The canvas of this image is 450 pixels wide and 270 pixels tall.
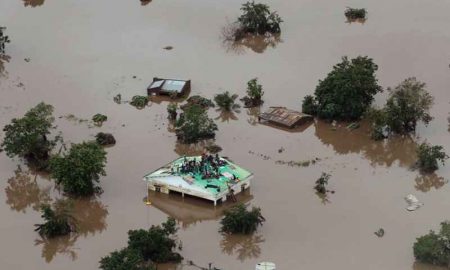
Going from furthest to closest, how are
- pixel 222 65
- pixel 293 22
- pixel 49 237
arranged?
pixel 293 22, pixel 222 65, pixel 49 237

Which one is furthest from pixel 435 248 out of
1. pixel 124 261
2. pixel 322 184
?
pixel 124 261

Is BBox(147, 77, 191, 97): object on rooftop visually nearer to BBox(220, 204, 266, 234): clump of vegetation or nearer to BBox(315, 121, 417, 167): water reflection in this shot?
BBox(315, 121, 417, 167): water reflection

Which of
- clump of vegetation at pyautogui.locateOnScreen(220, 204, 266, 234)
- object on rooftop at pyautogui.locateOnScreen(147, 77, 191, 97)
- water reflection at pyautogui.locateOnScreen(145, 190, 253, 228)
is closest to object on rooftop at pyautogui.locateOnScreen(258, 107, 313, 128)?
object on rooftop at pyautogui.locateOnScreen(147, 77, 191, 97)

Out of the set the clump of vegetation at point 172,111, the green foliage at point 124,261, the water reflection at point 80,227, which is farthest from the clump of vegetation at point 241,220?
the clump of vegetation at point 172,111

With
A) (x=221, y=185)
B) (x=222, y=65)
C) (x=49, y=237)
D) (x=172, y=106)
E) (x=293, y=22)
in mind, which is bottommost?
(x=49, y=237)

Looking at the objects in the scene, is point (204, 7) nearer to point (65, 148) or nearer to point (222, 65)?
point (222, 65)

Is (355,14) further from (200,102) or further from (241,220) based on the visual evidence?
(241,220)

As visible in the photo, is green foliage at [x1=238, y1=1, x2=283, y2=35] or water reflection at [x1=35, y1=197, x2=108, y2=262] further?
green foliage at [x1=238, y1=1, x2=283, y2=35]

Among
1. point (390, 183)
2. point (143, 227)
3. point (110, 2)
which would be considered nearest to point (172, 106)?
point (143, 227)
